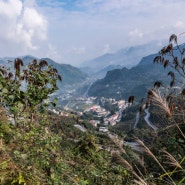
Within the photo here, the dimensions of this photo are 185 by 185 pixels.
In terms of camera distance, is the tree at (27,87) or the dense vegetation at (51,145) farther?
the tree at (27,87)

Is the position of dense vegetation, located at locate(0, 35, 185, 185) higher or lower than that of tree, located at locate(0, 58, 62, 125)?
lower

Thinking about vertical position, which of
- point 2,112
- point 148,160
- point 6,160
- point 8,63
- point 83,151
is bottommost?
point 148,160

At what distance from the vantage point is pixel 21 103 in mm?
A: 4828

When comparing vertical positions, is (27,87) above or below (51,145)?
above

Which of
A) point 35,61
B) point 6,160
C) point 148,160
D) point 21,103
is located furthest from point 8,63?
point 148,160

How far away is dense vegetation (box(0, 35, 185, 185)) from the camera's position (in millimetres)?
2809

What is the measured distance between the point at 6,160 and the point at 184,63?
10.6 feet

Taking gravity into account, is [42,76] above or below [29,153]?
above

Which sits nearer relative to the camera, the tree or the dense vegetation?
the dense vegetation

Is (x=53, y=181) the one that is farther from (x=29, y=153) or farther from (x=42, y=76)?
(x=42, y=76)

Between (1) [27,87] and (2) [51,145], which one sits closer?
(2) [51,145]

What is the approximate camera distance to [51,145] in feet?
12.4

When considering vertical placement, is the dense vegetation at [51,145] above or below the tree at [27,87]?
below

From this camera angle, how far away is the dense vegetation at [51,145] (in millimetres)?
2809
